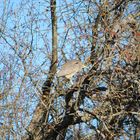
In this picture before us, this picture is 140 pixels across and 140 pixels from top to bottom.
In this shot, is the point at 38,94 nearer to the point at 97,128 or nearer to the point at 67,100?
the point at 67,100

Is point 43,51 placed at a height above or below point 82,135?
above

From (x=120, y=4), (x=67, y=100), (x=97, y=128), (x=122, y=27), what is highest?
(x=120, y=4)

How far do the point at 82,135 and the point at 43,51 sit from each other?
1.86 m

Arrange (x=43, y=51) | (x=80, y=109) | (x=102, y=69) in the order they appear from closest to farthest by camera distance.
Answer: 1. (x=102, y=69)
2. (x=80, y=109)
3. (x=43, y=51)

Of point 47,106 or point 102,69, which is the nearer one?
point 102,69

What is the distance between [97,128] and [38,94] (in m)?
1.21

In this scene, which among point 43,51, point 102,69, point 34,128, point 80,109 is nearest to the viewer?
point 102,69

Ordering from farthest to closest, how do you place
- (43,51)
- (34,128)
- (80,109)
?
(43,51) → (34,128) → (80,109)

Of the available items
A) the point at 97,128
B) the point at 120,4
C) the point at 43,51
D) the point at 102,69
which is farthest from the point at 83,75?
the point at 43,51

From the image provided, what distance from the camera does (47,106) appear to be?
7.63 metres

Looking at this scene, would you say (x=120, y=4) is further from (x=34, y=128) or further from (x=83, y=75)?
(x=34, y=128)

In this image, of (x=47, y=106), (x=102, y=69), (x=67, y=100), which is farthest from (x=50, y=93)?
(x=102, y=69)

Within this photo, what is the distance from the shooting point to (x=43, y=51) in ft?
29.9

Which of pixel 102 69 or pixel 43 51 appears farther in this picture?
pixel 43 51
